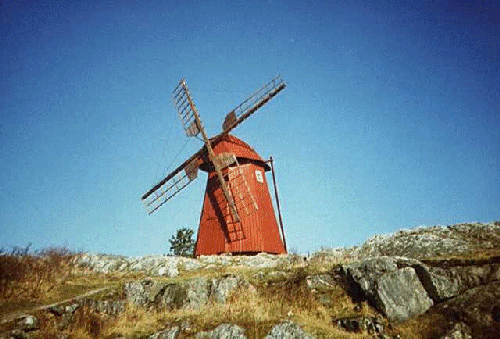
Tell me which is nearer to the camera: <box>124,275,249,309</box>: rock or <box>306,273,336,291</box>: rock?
<box>124,275,249,309</box>: rock

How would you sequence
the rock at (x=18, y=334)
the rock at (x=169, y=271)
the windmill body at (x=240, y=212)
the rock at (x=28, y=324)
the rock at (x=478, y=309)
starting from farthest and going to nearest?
the windmill body at (x=240, y=212)
the rock at (x=169, y=271)
the rock at (x=28, y=324)
the rock at (x=18, y=334)
the rock at (x=478, y=309)

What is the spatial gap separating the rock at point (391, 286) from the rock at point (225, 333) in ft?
15.6

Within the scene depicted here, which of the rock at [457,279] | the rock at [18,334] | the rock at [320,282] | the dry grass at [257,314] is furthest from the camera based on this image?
the rock at [320,282]

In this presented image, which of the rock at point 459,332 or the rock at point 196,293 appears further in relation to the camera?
the rock at point 196,293

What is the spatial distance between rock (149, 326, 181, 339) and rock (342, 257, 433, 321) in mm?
6543

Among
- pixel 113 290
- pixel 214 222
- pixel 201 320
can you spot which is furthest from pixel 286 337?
pixel 214 222

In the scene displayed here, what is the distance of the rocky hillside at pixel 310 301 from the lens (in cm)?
1015

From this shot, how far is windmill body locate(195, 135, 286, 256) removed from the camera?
22125mm

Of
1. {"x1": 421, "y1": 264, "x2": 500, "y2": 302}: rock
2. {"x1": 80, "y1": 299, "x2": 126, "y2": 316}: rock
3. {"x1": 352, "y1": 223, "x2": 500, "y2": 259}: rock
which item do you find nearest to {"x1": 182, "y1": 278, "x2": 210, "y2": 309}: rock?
{"x1": 80, "y1": 299, "x2": 126, "y2": 316}: rock

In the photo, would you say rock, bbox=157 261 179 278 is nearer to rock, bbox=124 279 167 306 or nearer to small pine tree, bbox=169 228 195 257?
rock, bbox=124 279 167 306

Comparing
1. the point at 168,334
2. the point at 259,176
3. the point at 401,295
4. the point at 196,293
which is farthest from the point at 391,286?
the point at 259,176

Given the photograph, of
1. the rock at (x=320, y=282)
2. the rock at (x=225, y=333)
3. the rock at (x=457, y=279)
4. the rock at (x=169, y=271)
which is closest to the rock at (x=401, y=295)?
the rock at (x=457, y=279)

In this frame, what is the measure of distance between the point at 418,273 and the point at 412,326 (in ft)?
6.63

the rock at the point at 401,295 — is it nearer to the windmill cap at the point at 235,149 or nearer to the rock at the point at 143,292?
the rock at the point at 143,292
